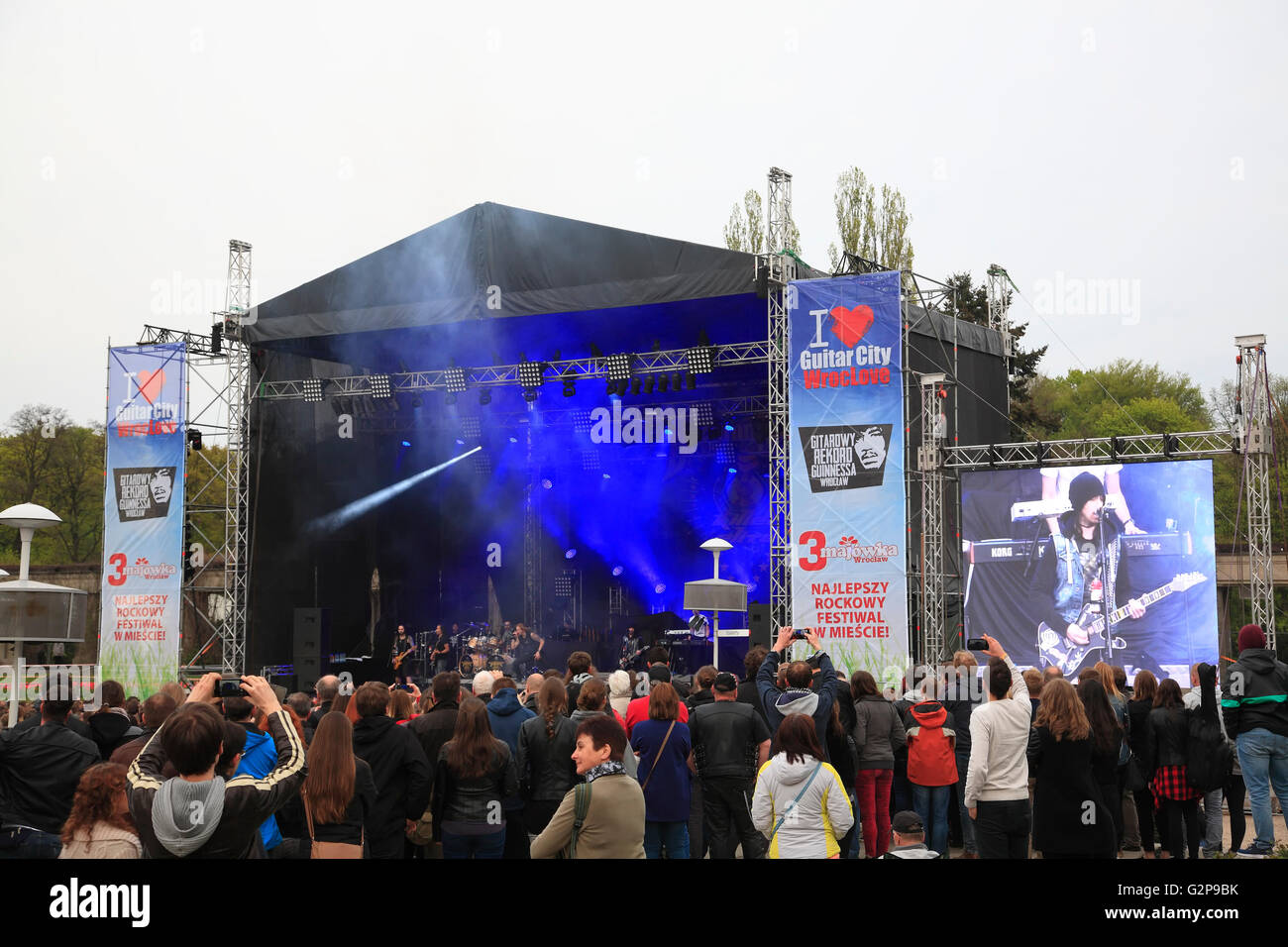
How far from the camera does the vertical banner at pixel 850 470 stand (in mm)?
14688

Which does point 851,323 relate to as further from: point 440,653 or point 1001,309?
point 440,653

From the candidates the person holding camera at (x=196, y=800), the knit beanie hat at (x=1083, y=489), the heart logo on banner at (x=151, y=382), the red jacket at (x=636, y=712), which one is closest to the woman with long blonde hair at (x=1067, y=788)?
the red jacket at (x=636, y=712)

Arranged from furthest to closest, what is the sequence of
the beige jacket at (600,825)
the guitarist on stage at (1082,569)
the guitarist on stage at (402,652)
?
1. the guitarist on stage at (402,652)
2. the guitarist on stage at (1082,569)
3. the beige jacket at (600,825)

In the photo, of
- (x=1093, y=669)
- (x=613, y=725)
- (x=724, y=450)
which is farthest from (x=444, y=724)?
(x=724, y=450)

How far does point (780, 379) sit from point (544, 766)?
10.8 metres

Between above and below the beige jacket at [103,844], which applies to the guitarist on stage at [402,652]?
below

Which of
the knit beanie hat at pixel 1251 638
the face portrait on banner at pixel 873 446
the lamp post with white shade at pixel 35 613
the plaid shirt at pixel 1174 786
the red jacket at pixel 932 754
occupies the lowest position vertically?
the plaid shirt at pixel 1174 786

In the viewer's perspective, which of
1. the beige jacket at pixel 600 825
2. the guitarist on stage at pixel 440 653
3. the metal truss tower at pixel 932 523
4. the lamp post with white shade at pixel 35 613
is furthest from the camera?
the guitarist on stage at pixel 440 653

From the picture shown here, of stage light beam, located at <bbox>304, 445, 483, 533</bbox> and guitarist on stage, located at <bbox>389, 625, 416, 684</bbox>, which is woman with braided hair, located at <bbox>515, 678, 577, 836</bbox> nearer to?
stage light beam, located at <bbox>304, 445, 483, 533</bbox>

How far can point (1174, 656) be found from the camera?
48.8 feet

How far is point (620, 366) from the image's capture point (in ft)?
58.3

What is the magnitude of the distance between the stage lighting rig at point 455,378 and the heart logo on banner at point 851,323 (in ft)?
20.4

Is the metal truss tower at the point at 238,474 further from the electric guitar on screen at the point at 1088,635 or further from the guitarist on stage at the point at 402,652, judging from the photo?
the electric guitar on screen at the point at 1088,635
